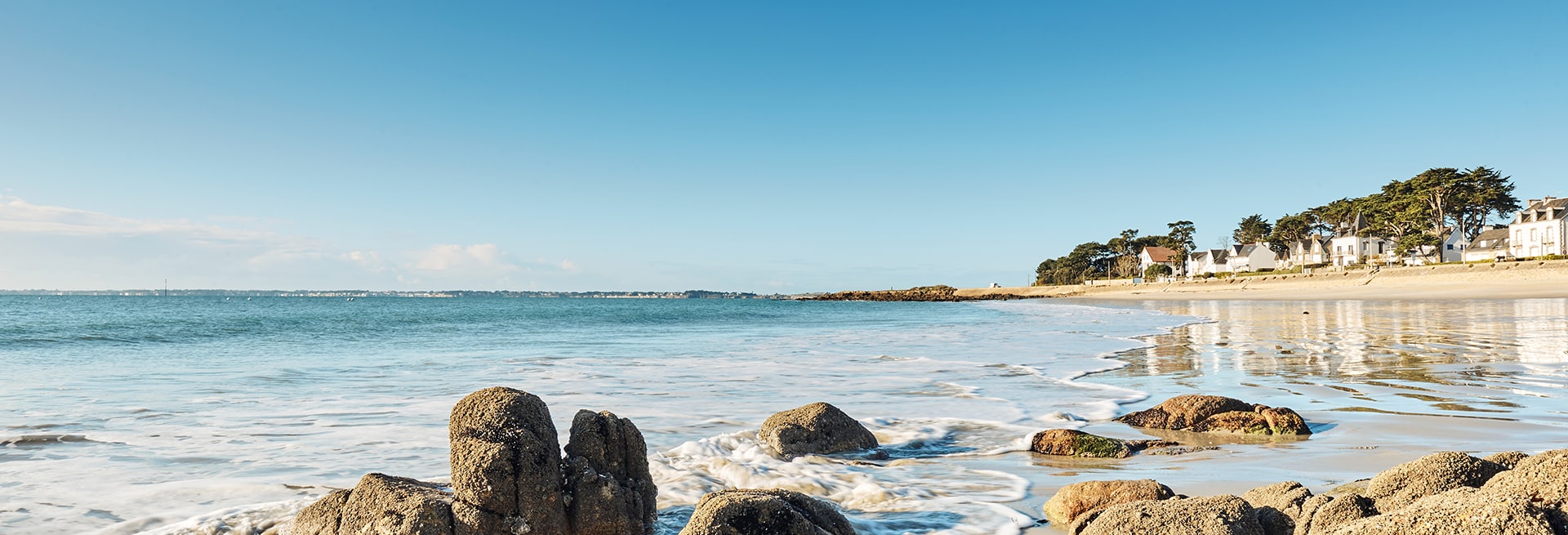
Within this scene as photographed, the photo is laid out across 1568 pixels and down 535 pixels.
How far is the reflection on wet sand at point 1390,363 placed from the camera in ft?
30.4

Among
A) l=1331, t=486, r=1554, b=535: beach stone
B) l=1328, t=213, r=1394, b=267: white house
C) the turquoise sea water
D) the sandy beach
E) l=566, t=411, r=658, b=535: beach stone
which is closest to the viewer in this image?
l=1331, t=486, r=1554, b=535: beach stone

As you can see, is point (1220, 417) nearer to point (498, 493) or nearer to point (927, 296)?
point (498, 493)

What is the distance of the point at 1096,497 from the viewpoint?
4902 mm

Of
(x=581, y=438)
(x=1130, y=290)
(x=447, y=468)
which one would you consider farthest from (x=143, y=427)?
(x=1130, y=290)

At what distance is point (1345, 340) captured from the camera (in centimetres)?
1812

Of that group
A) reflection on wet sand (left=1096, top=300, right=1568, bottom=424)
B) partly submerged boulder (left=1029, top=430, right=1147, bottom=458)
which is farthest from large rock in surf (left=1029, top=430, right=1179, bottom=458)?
reflection on wet sand (left=1096, top=300, right=1568, bottom=424)

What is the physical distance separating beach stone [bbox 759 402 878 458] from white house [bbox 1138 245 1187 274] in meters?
113

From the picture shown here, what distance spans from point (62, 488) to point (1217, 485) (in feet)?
28.0

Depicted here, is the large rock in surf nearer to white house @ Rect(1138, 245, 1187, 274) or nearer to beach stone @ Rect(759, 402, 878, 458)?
beach stone @ Rect(759, 402, 878, 458)

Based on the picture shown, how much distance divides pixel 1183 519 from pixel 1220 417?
4.76m

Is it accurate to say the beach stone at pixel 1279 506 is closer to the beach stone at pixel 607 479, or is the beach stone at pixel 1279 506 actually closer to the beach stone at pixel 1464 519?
the beach stone at pixel 1464 519

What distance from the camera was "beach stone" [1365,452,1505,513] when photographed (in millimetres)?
3756

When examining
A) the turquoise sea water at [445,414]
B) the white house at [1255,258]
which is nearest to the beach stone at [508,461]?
the turquoise sea water at [445,414]

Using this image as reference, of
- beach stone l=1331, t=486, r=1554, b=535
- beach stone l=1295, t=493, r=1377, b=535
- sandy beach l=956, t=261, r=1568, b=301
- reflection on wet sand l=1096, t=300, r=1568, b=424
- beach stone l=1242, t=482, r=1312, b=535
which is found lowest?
reflection on wet sand l=1096, t=300, r=1568, b=424
